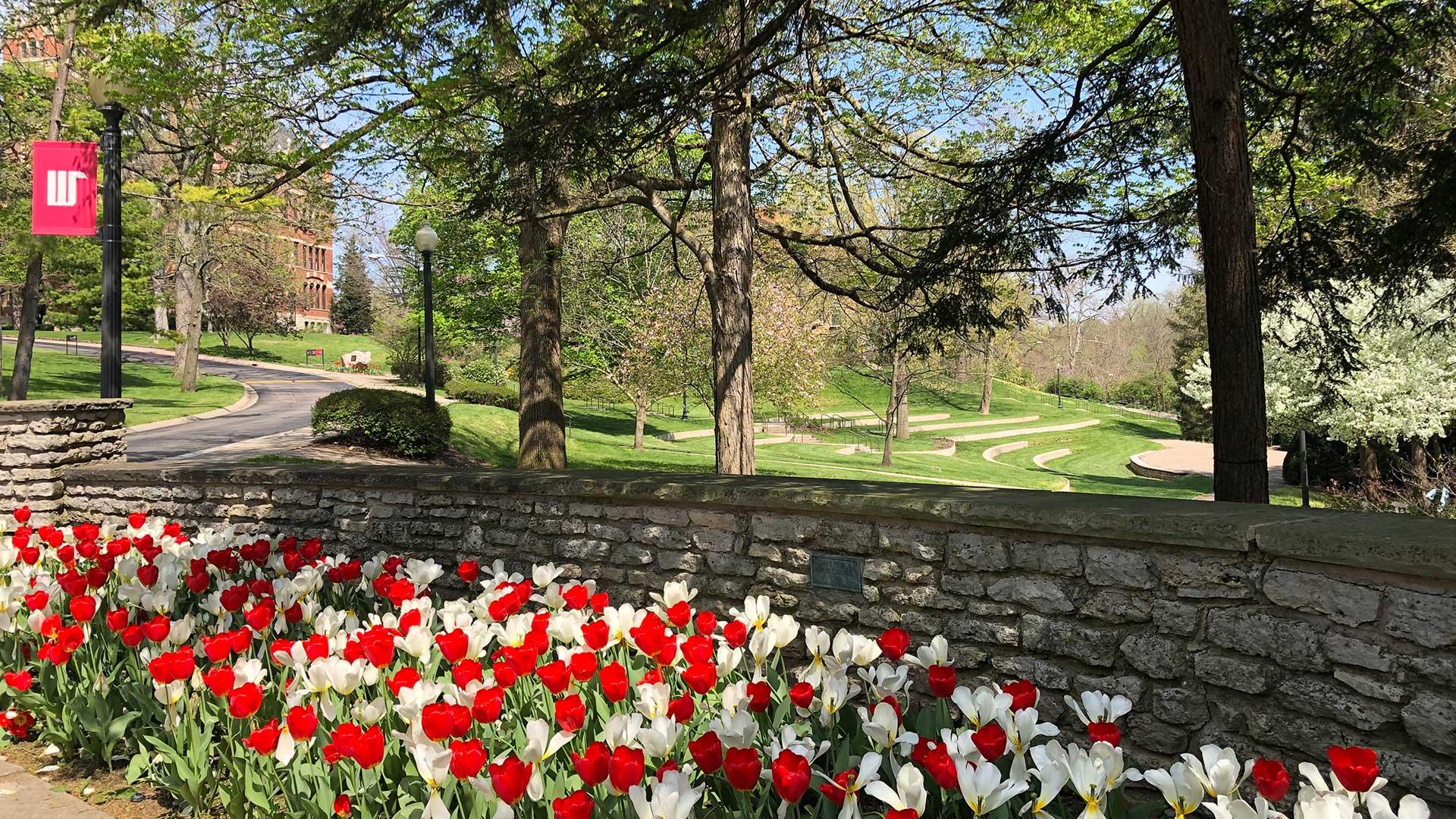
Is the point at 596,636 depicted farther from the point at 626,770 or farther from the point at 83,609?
the point at 83,609

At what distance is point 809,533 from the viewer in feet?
13.1

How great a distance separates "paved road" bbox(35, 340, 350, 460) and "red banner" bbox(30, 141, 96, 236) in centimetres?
474

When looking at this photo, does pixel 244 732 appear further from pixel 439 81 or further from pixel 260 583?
pixel 439 81

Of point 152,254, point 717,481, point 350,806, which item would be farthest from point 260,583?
point 152,254

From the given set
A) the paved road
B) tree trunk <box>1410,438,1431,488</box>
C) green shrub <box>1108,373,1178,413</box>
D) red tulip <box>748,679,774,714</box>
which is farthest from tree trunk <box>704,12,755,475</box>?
green shrub <box>1108,373,1178,413</box>

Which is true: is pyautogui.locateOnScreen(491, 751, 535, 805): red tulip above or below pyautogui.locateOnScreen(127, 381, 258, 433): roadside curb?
above

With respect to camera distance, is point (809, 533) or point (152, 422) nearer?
point (809, 533)

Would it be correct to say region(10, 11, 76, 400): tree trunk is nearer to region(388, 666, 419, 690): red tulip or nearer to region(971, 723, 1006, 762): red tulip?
region(388, 666, 419, 690): red tulip

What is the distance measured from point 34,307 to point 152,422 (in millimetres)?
2911

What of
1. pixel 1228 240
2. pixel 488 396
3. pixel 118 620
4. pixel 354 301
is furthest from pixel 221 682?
pixel 354 301

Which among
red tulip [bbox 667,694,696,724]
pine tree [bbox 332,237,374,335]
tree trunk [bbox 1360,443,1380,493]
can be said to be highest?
pine tree [bbox 332,237,374,335]

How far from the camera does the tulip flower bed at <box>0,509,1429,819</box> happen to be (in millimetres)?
1983

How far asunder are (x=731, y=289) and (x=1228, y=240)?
4.03m

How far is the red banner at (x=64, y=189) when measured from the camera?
7.03 metres
